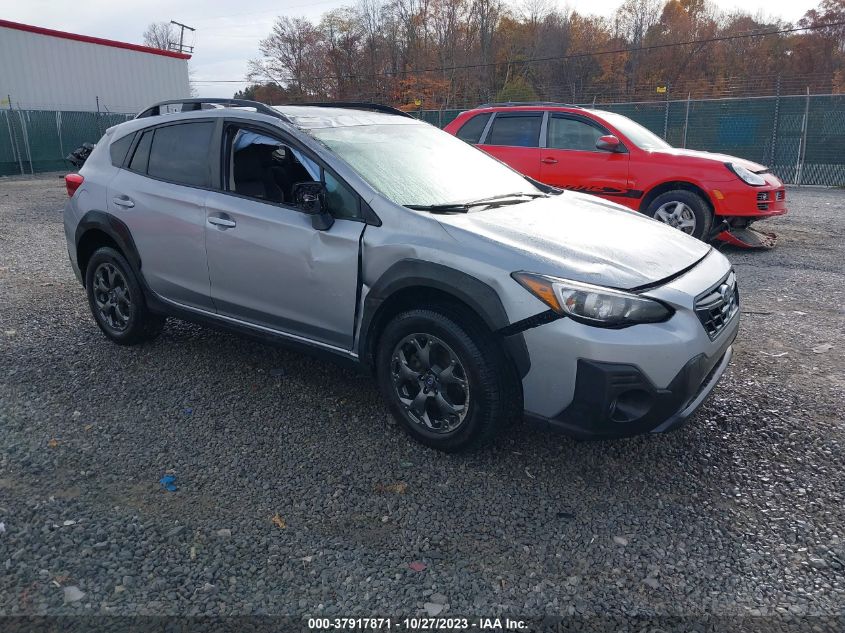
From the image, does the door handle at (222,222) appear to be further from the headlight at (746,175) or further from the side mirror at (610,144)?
the headlight at (746,175)

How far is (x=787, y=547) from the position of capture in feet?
8.95

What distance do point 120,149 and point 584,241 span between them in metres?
3.42

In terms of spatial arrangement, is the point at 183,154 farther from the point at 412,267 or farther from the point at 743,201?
the point at 743,201

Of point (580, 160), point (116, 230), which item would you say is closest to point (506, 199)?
point (116, 230)

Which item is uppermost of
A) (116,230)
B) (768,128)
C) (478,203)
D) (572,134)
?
(768,128)

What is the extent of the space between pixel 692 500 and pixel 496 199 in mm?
1959

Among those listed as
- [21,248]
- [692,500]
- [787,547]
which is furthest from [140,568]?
[21,248]

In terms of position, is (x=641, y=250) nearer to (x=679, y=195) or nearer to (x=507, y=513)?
(x=507, y=513)

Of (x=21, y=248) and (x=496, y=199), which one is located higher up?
(x=496, y=199)

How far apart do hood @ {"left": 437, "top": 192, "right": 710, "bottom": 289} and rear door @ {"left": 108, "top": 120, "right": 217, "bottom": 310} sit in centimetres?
171

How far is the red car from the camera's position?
7.92 meters

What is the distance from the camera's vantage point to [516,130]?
29.9ft

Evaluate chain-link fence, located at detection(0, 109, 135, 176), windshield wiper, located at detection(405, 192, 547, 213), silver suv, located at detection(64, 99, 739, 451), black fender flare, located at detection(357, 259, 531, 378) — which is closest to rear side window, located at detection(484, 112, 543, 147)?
silver suv, located at detection(64, 99, 739, 451)

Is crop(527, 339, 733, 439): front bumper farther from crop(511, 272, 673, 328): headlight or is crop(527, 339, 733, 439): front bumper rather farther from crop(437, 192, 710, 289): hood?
crop(437, 192, 710, 289): hood
